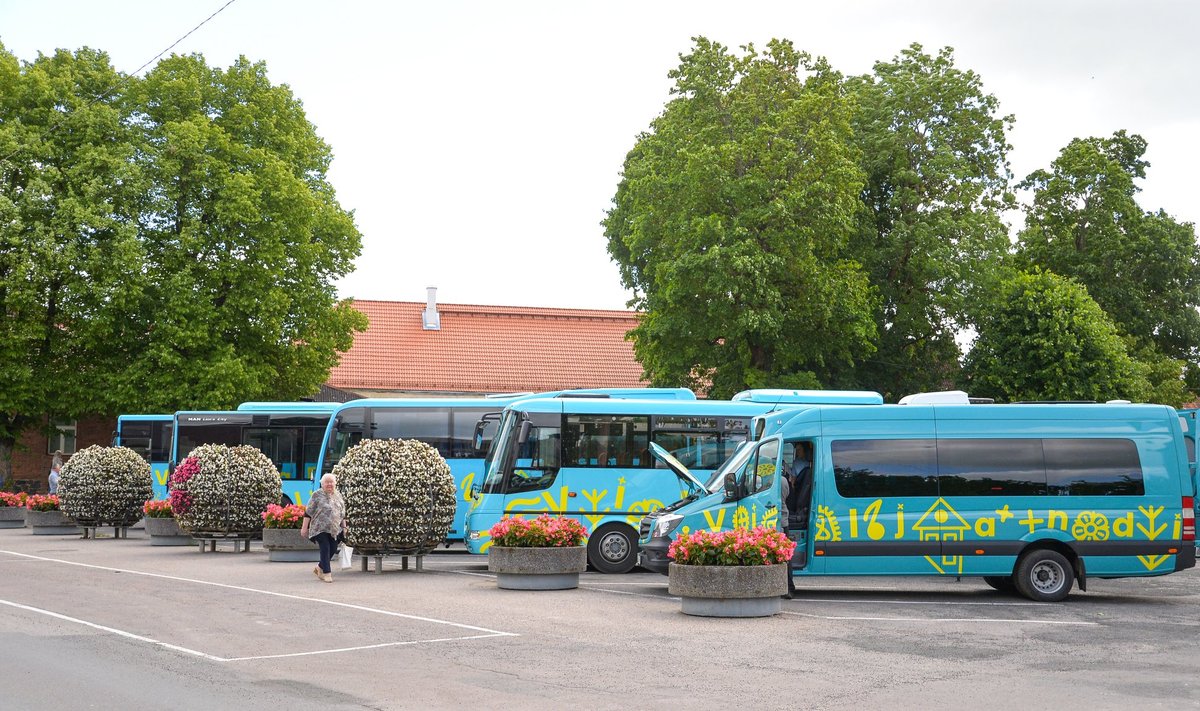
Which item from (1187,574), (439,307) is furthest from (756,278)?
(439,307)

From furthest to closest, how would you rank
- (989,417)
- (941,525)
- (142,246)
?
(142,246)
(989,417)
(941,525)

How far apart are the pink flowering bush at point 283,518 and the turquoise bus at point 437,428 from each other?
2549 mm

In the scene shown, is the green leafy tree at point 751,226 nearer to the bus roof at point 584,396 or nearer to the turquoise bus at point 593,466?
the bus roof at point 584,396

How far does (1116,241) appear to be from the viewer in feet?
166

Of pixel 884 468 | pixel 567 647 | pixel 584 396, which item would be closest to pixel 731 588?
pixel 567 647

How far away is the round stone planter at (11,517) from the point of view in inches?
1495

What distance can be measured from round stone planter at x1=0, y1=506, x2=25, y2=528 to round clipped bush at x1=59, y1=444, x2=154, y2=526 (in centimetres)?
820

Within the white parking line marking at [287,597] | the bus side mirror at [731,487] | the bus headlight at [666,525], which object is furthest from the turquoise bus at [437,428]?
the bus side mirror at [731,487]

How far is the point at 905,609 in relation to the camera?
52.5 feet

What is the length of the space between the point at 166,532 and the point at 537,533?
48.1 ft

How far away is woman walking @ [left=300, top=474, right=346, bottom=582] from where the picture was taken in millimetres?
20031

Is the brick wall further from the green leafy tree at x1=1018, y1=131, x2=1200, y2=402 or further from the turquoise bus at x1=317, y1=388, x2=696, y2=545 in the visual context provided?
the green leafy tree at x1=1018, y1=131, x2=1200, y2=402

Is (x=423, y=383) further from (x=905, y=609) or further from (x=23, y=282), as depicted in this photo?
(x=905, y=609)

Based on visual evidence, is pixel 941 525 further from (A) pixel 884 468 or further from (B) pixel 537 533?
(B) pixel 537 533
